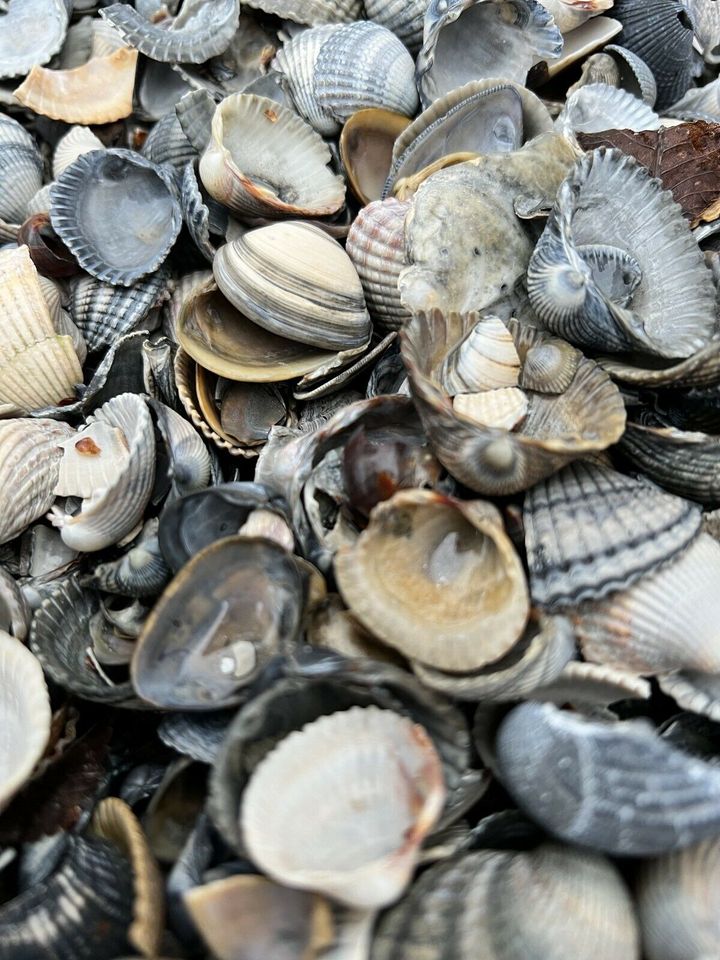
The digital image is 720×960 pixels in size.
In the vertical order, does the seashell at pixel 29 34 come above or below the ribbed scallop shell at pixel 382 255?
above

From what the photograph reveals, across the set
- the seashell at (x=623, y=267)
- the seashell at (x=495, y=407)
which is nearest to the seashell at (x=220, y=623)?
the seashell at (x=495, y=407)

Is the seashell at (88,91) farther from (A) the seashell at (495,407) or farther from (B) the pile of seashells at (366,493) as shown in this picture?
(A) the seashell at (495,407)

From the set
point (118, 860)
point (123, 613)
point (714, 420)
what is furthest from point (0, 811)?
point (714, 420)

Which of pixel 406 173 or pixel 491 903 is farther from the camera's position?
pixel 406 173

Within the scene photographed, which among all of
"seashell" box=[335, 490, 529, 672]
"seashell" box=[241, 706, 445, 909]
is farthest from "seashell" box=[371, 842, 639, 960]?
"seashell" box=[335, 490, 529, 672]

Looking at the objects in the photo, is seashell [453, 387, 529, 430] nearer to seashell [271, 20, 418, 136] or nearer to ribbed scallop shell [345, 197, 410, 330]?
ribbed scallop shell [345, 197, 410, 330]

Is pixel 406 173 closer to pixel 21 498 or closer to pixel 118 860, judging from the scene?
pixel 21 498
